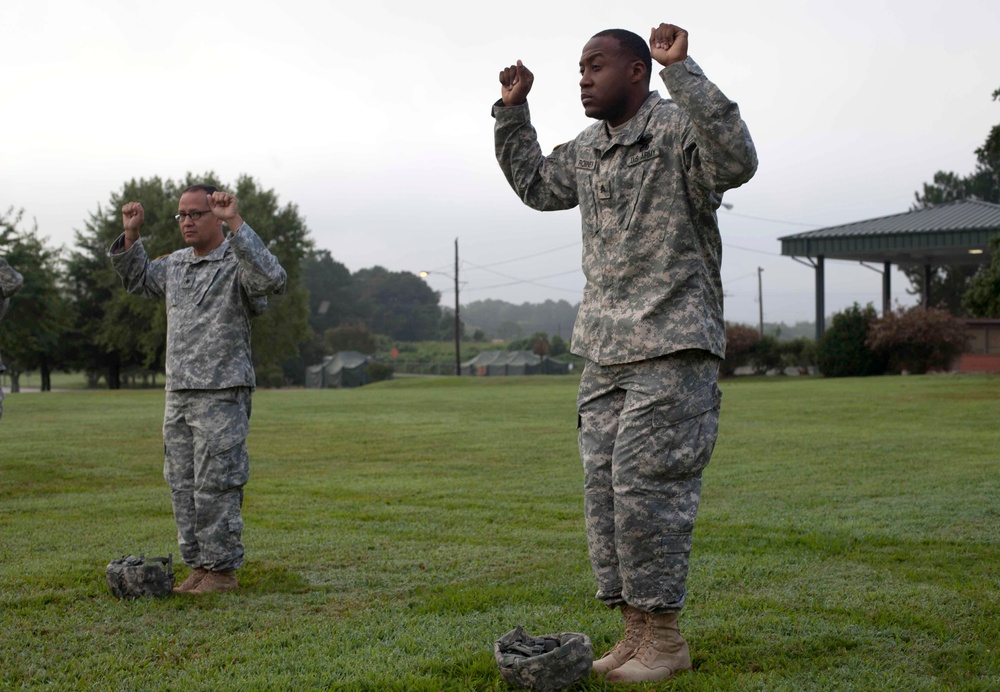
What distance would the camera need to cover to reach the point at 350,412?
79.0 ft

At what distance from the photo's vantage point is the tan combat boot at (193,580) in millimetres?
5645

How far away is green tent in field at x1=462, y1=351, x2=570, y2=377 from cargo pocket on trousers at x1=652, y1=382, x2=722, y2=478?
195ft

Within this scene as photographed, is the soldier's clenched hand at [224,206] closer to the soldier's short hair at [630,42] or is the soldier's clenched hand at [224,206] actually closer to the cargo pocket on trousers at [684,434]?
the soldier's short hair at [630,42]

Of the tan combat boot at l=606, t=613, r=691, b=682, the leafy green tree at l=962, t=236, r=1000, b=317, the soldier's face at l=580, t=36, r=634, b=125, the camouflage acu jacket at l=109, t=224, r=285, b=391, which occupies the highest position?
the leafy green tree at l=962, t=236, r=1000, b=317

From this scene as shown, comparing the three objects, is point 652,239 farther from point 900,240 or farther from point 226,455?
point 900,240

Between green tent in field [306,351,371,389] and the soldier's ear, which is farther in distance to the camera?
green tent in field [306,351,371,389]

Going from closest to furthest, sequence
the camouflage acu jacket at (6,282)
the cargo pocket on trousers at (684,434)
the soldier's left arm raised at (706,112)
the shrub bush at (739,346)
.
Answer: the soldier's left arm raised at (706,112) < the cargo pocket on trousers at (684,434) < the camouflage acu jacket at (6,282) < the shrub bush at (739,346)

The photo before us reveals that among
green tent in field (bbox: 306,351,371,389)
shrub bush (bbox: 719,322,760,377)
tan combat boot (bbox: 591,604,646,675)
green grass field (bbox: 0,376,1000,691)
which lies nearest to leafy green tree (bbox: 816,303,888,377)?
shrub bush (bbox: 719,322,760,377)

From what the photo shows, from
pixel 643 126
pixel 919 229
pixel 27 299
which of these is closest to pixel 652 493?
pixel 643 126

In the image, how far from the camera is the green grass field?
4.14 m

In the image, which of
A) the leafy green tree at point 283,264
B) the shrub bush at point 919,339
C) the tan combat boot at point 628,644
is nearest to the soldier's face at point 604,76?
the tan combat boot at point 628,644

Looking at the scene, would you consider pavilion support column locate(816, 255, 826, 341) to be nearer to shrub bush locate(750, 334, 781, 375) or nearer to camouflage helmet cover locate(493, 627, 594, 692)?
shrub bush locate(750, 334, 781, 375)

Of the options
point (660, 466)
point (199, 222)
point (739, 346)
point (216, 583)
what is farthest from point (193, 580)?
point (739, 346)

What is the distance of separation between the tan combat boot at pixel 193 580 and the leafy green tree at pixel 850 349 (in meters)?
34.0
